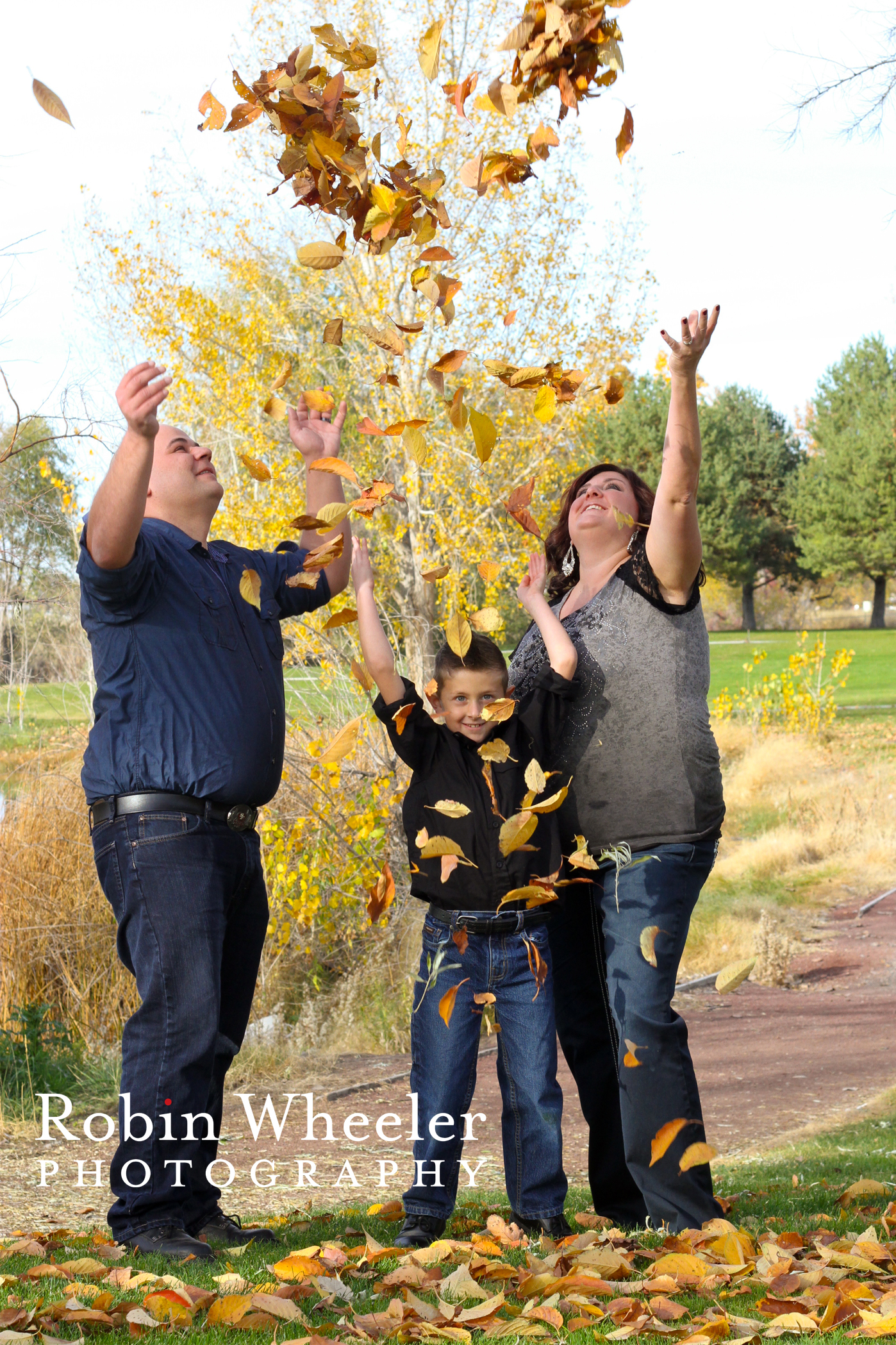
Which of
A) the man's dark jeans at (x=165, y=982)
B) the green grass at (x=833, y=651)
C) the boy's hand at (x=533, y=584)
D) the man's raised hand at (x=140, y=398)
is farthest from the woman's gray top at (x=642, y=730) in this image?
the green grass at (x=833, y=651)

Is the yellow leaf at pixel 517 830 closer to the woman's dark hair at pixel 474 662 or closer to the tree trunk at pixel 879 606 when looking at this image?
the woman's dark hair at pixel 474 662

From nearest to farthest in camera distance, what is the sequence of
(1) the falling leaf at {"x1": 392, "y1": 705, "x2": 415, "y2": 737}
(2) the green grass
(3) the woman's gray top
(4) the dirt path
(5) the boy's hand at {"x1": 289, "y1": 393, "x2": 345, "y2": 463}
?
1. (3) the woman's gray top
2. (1) the falling leaf at {"x1": 392, "y1": 705, "x2": 415, "y2": 737}
3. (5) the boy's hand at {"x1": 289, "y1": 393, "x2": 345, "y2": 463}
4. (4) the dirt path
5. (2) the green grass

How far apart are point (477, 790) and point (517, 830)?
0.35 metres

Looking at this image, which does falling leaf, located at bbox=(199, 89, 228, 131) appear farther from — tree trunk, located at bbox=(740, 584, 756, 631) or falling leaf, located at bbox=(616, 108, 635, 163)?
tree trunk, located at bbox=(740, 584, 756, 631)

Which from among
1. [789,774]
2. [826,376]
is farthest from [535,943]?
[826,376]

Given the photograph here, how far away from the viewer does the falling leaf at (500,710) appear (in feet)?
10.3

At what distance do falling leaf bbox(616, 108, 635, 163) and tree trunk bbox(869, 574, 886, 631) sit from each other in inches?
1788

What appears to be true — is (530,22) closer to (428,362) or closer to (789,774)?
(428,362)

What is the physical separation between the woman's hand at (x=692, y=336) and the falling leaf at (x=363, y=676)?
3.44 feet

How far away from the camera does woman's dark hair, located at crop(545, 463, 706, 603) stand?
3.24 meters

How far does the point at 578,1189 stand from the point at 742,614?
158ft

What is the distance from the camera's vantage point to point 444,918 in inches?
130

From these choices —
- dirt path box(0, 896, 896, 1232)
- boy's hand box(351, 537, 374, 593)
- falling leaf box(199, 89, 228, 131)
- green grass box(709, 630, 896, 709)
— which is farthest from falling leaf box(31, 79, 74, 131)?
green grass box(709, 630, 896, 709)

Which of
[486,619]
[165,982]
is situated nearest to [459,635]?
[486,619]
